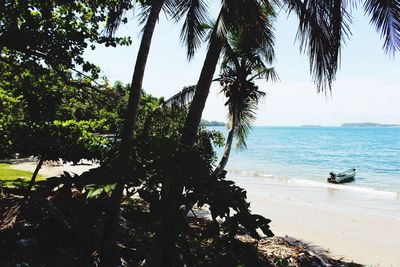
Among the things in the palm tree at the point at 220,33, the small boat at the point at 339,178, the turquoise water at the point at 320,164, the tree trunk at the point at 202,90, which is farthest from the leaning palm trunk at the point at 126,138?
the small boat at the point at 339,178

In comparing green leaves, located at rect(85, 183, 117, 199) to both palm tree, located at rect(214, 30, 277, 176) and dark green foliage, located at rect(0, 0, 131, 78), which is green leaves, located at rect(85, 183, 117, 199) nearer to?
dark green foliage, located at rect(0, 0, 131, 78)

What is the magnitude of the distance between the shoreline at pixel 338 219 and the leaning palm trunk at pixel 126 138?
555 centimetres

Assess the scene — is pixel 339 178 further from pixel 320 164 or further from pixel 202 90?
pixel 202 90

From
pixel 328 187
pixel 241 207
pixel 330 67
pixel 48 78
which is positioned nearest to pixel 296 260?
pixel 330 67

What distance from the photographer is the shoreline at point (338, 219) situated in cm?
774

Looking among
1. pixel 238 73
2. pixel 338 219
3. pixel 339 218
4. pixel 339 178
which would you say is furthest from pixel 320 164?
pixel 238 73

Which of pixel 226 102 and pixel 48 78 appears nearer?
pixel 48 78

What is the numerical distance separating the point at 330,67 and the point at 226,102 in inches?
185

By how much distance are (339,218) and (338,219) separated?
212 mm

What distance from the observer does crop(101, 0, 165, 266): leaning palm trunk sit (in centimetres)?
204

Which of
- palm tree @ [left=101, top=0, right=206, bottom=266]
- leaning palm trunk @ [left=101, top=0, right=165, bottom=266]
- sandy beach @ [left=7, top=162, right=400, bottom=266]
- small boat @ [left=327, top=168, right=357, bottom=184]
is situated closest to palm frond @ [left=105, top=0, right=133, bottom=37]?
palm tree @ [left=101, top=0, right=206, bottom=266]

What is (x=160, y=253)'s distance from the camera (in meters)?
1.91

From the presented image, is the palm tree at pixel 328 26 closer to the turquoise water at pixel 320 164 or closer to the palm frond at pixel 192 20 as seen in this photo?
the palm frond at pixel 192 20

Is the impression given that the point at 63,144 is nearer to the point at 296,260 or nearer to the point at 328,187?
the point at 296,260
